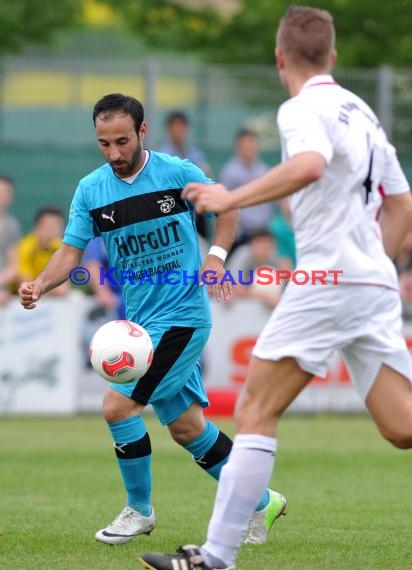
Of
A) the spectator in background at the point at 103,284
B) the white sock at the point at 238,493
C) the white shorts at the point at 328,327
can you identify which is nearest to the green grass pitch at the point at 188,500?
the white sock at the point at 238,493

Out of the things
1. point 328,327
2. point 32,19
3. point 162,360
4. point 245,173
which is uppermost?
point 32,19

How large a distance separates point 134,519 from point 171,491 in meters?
2.29

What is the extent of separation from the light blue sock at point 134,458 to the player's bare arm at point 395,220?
1.85 m

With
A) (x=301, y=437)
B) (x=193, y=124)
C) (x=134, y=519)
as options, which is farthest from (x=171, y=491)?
(x=193, y=124)

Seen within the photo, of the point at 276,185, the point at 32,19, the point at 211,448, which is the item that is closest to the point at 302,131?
the point at 276,185

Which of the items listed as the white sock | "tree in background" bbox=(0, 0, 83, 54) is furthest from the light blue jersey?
"tree in background" bbox=(0, 0, 83, 54)

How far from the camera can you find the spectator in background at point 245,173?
17.0m

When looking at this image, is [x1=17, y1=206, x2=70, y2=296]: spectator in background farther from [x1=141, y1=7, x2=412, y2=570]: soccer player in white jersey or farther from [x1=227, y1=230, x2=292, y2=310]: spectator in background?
[x1=141, y1=7, x2=412, y2=570]: soccer player in white jersey

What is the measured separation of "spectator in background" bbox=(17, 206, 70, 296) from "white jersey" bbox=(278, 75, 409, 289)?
31.4 ft

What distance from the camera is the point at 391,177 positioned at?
20.7 ft

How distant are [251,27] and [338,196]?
73.4ft

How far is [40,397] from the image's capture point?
1545 cm

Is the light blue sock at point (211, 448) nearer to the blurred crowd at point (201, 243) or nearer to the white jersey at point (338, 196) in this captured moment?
the white jersey at point (338, 196)

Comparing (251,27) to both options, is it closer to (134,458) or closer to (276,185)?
(134,458)
